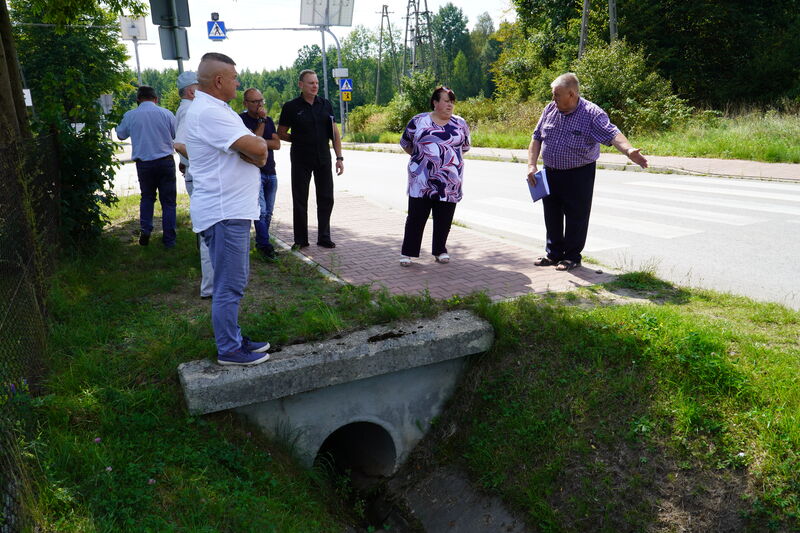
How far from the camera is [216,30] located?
2389cm

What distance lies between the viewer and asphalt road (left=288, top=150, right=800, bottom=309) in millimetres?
6020

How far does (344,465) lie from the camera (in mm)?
5570

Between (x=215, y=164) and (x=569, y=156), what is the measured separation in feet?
11.6

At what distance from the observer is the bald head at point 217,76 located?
349 cm

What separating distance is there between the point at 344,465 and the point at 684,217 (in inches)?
246

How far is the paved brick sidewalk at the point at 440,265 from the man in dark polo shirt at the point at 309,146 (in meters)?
0.38

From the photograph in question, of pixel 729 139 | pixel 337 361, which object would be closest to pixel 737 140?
pixel 729 139

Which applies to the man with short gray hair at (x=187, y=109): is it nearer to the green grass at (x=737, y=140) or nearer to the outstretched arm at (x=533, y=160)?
the outstretched arm at (x=533, y=160)

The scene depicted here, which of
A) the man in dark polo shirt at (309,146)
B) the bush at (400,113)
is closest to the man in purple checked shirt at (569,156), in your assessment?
the man in dark polo shirt at (309,146)

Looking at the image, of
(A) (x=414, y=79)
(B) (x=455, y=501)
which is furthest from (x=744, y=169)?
(A) (x=414, y=79)

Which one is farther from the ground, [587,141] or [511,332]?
[587,141]

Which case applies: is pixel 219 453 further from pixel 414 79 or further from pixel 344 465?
pixel 414 79

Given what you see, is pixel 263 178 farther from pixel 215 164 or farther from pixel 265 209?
pixel 215 164

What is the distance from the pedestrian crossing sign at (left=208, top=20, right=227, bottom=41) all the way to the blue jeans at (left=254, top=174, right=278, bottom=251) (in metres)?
19.4
